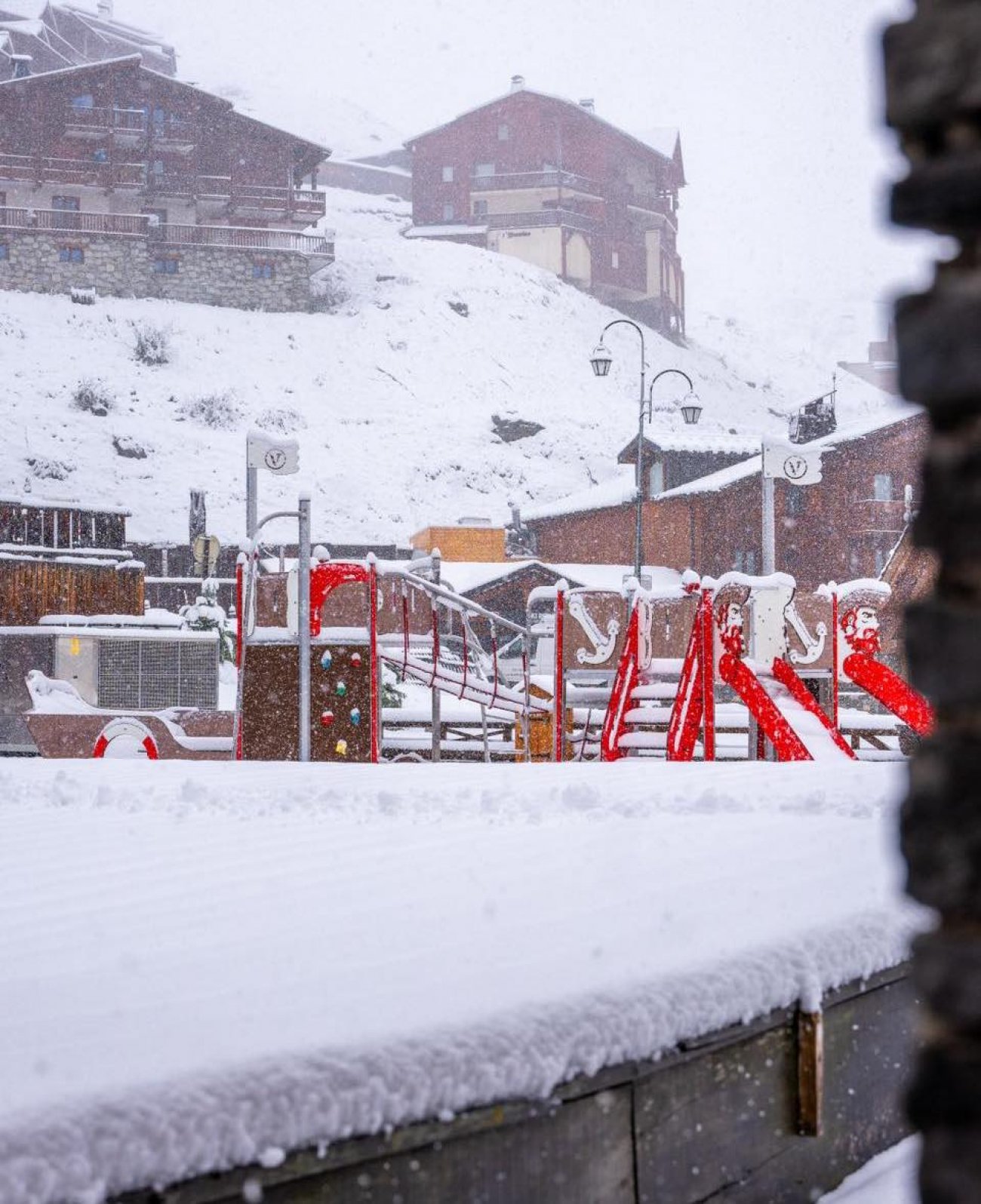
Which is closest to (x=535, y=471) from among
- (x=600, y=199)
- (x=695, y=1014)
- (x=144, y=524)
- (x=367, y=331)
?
(x=367, y=331)

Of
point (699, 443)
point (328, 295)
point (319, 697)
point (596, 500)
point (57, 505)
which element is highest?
point (328, 295)

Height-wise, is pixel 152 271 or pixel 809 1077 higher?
pixel 152 271

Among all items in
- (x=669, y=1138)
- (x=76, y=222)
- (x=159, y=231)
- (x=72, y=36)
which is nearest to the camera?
(x=669, y=1138)

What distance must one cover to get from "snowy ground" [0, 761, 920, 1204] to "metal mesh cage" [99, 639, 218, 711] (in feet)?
38.7

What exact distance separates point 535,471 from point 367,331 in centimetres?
1400

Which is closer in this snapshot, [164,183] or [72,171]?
[72,171]

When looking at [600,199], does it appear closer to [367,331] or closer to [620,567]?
[367,331]

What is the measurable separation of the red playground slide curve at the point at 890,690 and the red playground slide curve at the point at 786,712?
2.07 feet

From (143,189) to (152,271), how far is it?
3.75 metres

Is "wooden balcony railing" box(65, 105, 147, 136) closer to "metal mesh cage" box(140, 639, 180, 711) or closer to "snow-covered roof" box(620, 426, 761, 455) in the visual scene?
"snow-covered roof" box(620, 426, 761, 455)

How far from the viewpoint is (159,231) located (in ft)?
199

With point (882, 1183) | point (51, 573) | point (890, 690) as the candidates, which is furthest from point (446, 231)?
point (882, 1183)

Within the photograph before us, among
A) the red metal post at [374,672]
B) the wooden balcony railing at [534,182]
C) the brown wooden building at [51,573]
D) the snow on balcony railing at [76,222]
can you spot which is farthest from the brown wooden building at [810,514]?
the wooden balcony railing at [534,182]

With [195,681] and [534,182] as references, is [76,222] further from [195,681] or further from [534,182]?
[195,681]
